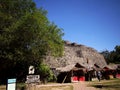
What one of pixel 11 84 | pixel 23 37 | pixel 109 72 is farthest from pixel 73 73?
pixel 11 84

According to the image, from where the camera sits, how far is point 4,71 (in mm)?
34062

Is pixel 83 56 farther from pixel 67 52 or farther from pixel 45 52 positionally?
pixel 45 52

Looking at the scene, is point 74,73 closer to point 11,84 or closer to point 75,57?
point 75,57

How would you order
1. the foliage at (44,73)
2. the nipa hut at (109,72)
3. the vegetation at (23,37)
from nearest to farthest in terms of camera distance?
the vegetation at (23,37), the foliage at (44,73), the nipa hut at (109,72)

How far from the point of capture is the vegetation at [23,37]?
27.0m

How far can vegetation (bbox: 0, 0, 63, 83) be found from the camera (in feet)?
88.7

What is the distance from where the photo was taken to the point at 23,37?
27.7 meters

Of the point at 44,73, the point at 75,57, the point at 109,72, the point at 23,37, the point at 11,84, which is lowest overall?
the point at 11,84

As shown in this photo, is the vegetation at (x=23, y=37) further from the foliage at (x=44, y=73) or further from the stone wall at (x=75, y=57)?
the stone wall at (x=75, y=57)

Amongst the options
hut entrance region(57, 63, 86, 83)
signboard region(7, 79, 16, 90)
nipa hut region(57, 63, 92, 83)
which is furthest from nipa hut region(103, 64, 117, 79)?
signboard region(7, 79, 16, 90)

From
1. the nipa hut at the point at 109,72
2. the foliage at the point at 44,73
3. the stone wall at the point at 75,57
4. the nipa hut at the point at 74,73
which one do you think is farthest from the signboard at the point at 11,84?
the nipa hut at the point at 109,72

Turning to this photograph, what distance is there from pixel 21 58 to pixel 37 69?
25.6 feet

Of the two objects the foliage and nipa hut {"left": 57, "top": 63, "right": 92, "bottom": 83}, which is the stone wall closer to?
nipa hut {"left": 57, "top": 63, "right": 92, "bottom": 83}

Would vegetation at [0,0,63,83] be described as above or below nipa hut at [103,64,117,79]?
A: above
